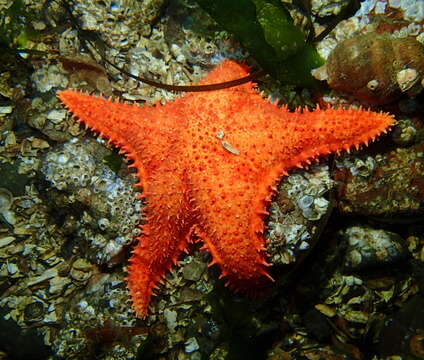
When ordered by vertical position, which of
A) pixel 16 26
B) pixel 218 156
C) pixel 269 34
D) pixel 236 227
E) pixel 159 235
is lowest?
pixel 236 227

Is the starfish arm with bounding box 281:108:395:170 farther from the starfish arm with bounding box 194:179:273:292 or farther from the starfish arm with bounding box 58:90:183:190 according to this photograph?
the starfish arm with bounding box 58:90:183:190

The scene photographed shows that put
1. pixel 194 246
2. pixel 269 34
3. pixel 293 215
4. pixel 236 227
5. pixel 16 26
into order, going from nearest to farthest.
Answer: pixel 236 227 → pixel 293 215 → pixel 269 34 → pixel 194 246 → pixel 16 26

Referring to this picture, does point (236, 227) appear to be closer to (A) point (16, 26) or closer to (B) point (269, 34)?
(B) point (269, 34)

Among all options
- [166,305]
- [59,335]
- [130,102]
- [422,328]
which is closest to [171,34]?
[130,102]

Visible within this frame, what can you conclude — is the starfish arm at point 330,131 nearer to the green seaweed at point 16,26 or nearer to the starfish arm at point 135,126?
the starfish arm at point 135,126

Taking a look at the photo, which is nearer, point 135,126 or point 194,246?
point 135,126

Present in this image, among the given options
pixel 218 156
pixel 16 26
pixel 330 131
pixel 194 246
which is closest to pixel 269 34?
pixel 330 131

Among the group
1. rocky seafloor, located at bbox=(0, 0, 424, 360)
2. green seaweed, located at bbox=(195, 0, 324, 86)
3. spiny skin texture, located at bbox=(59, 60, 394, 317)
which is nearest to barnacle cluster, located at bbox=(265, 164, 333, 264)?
rocky seafloor, located at bbox=(0, 0, 424, 360)
